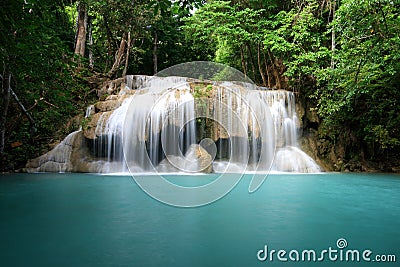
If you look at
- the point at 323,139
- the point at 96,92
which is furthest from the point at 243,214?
the point at 96,92

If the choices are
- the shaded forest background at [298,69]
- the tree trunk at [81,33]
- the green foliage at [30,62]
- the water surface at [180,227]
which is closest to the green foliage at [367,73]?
the shaded forest background at [298,69]

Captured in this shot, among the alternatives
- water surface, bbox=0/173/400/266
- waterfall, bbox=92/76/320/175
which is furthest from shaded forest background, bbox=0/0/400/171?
water surface, bbox=0/173/400/266

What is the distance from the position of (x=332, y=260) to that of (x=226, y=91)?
27.9 feet

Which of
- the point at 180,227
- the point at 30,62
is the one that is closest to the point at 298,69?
the point at 30,62

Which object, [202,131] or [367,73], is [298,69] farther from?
[202,131]

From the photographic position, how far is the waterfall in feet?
29.6

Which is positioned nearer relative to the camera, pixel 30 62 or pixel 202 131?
pixel 30 62

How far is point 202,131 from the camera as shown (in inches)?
394

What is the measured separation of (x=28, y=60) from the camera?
4.20 meters

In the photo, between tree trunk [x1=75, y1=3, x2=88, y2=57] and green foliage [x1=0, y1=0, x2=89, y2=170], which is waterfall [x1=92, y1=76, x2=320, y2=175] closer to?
green foliage [x1=0, y1=0, x2=89, y2=170]

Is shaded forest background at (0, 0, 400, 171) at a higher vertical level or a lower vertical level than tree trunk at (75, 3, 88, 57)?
lower

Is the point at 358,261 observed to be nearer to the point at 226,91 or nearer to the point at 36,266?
the point at 36,266

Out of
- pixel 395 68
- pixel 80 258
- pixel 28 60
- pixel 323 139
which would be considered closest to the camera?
pixel 80 258

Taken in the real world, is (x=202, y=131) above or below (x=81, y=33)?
below
